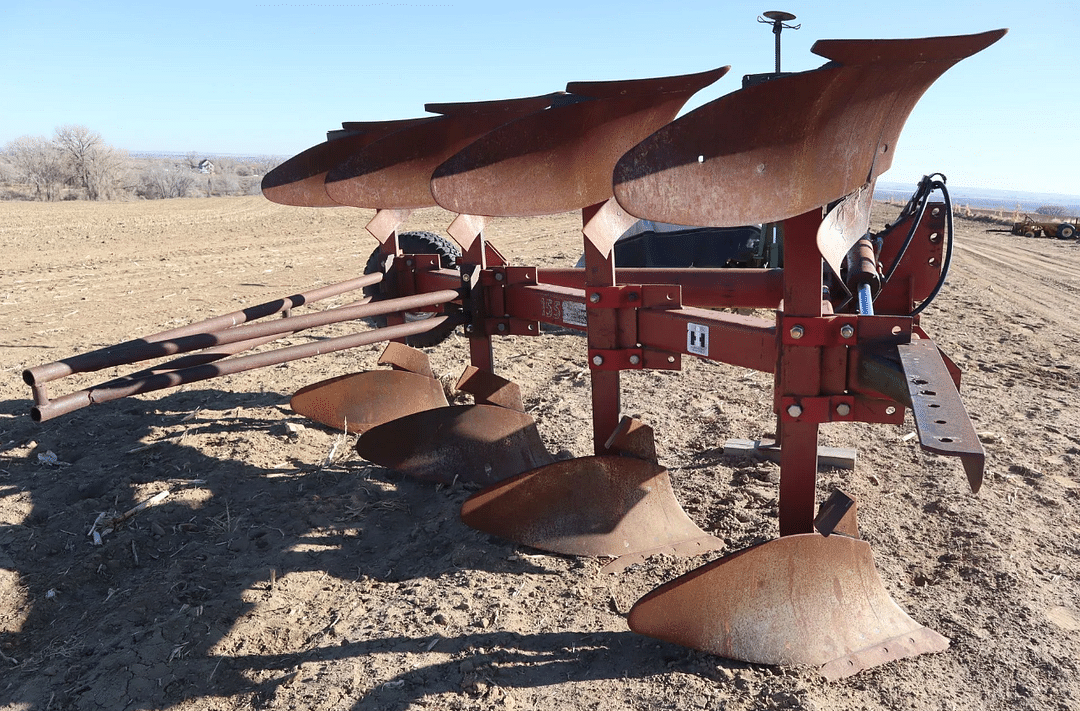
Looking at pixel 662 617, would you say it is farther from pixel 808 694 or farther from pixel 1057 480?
pixel 1057 480

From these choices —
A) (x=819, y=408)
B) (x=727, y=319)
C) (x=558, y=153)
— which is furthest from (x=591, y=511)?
(x=558, y=153)

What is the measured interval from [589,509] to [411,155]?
1.82 metres

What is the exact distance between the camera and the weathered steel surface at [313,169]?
391 centimetres

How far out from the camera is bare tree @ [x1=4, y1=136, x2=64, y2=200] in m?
28.1

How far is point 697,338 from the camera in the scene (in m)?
2.71

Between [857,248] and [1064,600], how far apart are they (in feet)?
4.65

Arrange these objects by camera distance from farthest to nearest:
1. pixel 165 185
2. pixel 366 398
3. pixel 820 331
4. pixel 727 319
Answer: pixel 165 185
pixel 366 398
pixel 727 319
pixel 820 331

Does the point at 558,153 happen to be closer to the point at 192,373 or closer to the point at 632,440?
the point at 632,440

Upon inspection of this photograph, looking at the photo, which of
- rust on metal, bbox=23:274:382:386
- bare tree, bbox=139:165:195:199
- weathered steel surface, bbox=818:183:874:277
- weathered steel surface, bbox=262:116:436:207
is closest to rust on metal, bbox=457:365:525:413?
rust on metal, bbox=23:274:382:386

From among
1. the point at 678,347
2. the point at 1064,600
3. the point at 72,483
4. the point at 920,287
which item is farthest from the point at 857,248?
the point at 72,483

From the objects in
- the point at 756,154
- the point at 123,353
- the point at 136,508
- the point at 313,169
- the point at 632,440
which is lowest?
the point at 136,508

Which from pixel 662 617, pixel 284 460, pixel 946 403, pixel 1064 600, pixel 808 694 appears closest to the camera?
pixel 946 403

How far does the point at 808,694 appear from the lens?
7.23 ft

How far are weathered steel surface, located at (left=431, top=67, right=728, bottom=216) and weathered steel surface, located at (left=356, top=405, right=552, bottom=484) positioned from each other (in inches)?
51.1
